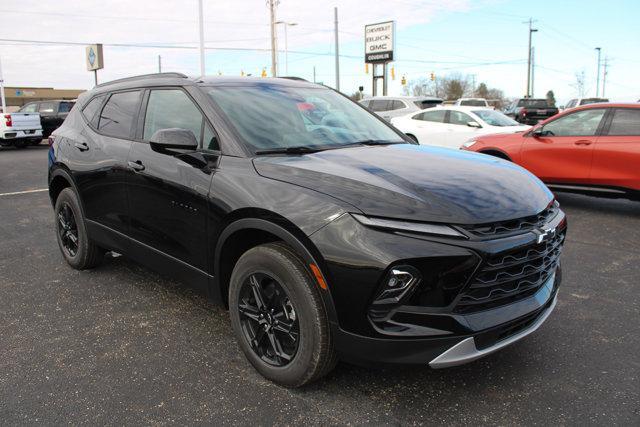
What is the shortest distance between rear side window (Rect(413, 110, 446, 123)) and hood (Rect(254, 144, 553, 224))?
9.75m

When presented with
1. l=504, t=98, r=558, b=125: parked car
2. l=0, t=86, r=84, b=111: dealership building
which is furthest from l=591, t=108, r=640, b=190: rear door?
l=0, t=86, r=84, b=111: dealership building

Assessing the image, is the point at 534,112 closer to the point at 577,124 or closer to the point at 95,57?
the point at 577,124

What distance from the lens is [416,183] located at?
2.65 meters

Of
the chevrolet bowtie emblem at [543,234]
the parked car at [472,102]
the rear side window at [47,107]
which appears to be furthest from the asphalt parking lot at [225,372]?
the parked car at [472,102]

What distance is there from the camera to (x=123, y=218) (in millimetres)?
3906

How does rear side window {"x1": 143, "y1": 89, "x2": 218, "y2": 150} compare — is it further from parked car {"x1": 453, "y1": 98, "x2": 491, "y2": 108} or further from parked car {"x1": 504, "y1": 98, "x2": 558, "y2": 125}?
parked car {"x1": 504, "y1": 98, "x2": 558, "y2": 125}

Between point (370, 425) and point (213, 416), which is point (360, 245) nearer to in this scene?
point (370, 425)

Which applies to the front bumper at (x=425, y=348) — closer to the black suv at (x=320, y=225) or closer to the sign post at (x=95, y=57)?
the black suv at (x=320, y=225)

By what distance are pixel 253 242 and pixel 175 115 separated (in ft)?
3.97

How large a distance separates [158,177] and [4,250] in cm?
323

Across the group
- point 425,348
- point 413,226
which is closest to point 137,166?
point 413,226

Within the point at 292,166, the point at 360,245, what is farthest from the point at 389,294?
the point at 292,166

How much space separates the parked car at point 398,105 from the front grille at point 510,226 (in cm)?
1392

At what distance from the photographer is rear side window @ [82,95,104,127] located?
452 cm
